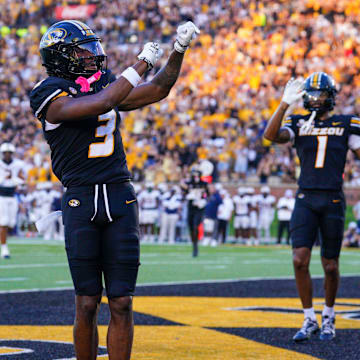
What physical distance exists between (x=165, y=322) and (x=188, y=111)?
1914cm

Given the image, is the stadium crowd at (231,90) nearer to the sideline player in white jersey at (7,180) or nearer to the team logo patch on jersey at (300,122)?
the sideline player in white jersey at (7,180)

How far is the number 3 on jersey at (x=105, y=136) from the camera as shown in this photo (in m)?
3.84

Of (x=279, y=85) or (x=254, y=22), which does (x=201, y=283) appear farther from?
(x=254, y=22)

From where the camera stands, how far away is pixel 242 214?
22.1 meters

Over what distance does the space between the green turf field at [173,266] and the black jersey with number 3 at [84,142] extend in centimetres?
567

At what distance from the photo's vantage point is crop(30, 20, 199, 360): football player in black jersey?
3.79 m

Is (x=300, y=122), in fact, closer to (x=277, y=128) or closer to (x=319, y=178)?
(x=277, y=128)

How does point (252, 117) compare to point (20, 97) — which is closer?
point (252, 117)

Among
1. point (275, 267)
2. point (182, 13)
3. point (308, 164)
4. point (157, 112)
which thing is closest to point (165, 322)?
point (308, 164)

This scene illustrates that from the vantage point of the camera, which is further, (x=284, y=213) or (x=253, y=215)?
(x=253, y=215)

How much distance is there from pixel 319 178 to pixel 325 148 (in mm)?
235

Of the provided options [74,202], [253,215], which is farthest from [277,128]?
[253,215]

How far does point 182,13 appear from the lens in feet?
94.1

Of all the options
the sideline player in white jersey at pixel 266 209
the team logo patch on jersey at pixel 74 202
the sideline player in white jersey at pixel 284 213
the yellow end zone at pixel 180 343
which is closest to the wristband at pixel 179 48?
the team logo patch on jersey at pixel 74 202
